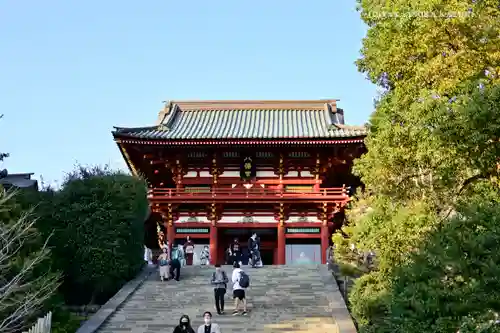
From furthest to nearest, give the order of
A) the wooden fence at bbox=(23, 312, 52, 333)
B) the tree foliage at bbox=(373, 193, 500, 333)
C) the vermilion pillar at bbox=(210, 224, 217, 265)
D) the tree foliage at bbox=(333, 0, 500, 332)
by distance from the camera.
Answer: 1. the vermilion pillar at bbox=(210, 224, 217, 265)
2. the wooden fence at bbox=(23, 312, 52, 333)
3. the tree foliage at bbox=(333, 0, 500, 332)
4. the tree foliage at bbox=(373, 193, 500, 333)

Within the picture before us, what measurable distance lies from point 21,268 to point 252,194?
14.5m

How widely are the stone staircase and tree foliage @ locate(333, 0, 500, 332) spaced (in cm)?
294

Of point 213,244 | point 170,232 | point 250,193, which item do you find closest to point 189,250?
point 213,244

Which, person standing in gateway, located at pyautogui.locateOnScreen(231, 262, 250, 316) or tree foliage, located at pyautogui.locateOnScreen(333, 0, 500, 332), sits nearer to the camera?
tree foliage, located at pyautogui.locateOnScreen(333, 0, 500, 332)

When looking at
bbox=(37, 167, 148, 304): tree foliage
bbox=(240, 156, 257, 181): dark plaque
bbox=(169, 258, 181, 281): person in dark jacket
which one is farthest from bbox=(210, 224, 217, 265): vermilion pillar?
bbox=(37, 167, 148, 304): tree foliage

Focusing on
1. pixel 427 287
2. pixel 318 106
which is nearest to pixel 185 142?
pixel 318 106

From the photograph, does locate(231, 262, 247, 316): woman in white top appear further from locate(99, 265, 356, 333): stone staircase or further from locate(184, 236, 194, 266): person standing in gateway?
locate(184, 236, 194, 266): person standing in gateway

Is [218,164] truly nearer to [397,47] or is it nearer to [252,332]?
[252,332]

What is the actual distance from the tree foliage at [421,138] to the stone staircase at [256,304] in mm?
2942

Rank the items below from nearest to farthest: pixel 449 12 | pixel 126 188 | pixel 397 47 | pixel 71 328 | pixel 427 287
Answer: pixel 427 287 → pixel 449 12 → pixel 397 47 → pixel 71 328 → pixel 126 188

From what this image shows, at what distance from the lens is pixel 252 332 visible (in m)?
14.0

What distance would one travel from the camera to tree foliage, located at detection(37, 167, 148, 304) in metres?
18.5

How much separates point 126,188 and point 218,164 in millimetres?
8290

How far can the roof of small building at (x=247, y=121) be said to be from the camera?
89.6 ft
